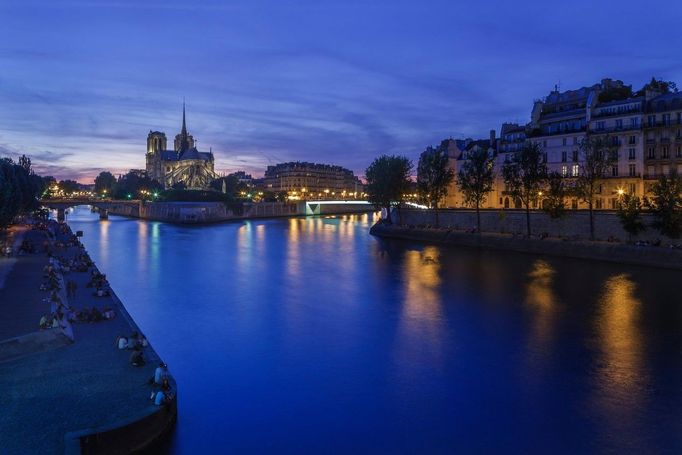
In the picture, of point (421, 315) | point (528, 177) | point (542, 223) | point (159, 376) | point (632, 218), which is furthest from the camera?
point (542, 223)

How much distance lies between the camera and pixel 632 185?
58.7 m

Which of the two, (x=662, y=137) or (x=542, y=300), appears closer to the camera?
(x=542, y=300)

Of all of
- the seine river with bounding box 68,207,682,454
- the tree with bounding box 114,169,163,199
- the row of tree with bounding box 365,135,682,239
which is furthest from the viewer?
the tree with bounding box 114,169,163,199

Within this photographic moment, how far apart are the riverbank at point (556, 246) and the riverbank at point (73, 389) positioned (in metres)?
39.4

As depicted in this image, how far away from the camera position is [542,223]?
5847 centimetres

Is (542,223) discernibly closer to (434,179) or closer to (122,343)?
(434,179)

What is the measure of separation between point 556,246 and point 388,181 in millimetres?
31426

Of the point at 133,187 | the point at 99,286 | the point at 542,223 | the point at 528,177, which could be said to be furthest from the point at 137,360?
the point at 133,187

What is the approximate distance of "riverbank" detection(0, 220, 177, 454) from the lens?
458 inches

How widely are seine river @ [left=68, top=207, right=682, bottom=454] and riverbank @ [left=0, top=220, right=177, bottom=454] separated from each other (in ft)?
5.68

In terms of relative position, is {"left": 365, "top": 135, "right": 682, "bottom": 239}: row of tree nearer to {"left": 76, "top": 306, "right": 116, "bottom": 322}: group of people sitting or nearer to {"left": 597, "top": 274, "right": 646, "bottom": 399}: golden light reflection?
{"left": 597, "top": 274, "right": 646, "bottom": 399}: golden light reflection

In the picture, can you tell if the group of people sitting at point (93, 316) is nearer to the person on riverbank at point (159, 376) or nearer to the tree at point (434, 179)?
the person on riverbank at point (159, 376)

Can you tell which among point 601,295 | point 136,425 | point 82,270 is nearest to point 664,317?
point 601,295

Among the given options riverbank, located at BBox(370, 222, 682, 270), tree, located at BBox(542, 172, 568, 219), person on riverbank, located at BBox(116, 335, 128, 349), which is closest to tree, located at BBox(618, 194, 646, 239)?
riverbank, located at BBox(370, 222, 682, 270)
